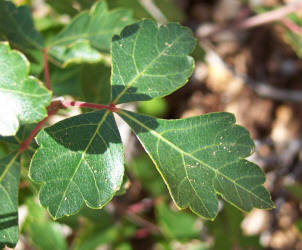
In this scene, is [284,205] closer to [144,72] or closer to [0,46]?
[144,72]

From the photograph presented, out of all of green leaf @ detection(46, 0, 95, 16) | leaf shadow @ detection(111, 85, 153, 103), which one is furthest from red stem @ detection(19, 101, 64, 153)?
green leaf @ detection(46, 0, 95, 16)

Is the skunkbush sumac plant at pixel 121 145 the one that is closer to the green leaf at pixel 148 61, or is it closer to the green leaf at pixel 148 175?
the green leaf at pixel 148 61

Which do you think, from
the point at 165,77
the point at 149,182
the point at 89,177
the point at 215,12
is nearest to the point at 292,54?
the point at 215,12

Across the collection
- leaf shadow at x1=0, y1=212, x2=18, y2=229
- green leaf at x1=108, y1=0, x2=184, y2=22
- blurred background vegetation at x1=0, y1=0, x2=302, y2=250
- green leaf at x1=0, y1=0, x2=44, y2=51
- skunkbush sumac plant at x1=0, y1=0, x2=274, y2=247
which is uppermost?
green leaf at x1=0, y1=0, x2=44, y2=51

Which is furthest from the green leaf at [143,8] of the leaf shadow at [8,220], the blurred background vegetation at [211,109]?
the leaf shadow at [8,220]

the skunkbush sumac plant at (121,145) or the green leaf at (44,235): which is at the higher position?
the skunkbush sumac plant at (121,145)

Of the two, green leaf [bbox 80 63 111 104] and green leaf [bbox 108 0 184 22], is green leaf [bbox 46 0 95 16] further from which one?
green leaf [bbox 80 63 111 104]

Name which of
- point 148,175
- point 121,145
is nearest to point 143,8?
point 148,175

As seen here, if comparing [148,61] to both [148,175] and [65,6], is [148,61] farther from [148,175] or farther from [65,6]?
[148,175]
